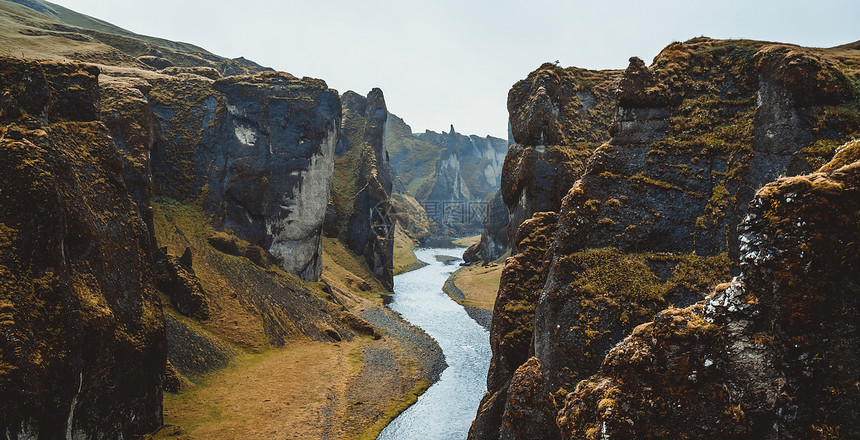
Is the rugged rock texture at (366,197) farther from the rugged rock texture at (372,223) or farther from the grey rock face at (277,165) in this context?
the grey rock face at (277,165)

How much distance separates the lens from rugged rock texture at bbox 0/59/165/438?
18219mm

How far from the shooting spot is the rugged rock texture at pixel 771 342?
23.8 feet

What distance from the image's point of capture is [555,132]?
1375 inches

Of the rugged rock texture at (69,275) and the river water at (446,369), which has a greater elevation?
the rugged rock texture at (69,275)

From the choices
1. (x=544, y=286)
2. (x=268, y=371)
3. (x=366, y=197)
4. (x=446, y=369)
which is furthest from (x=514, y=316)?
(x=366, y=197)

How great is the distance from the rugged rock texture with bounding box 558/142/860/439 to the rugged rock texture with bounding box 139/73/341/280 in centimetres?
6589

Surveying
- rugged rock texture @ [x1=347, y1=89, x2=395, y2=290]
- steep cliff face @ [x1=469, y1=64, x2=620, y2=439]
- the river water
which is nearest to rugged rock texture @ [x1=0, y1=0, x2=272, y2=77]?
rugged rock texture @ [x1=347, y1=89, x2=395, y2=290]

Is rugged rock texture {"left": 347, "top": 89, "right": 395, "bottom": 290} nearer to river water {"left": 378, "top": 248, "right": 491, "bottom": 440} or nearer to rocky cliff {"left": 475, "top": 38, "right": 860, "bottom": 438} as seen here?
river water {"left": 378, "top": 248, "right": 491, "bottom": 440}

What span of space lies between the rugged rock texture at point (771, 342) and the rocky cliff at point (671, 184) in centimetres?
532

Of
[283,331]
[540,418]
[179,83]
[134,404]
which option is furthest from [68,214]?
[179,83]

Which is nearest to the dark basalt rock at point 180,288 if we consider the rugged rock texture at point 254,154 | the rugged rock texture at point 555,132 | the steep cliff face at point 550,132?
the rugged rock texture at point 254,154

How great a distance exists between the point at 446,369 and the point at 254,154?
46955mm

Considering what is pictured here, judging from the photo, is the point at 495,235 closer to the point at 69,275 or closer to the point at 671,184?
the point at 671,184

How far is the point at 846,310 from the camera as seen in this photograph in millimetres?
7188
